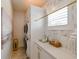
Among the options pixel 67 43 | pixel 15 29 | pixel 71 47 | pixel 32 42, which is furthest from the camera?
pixel 15 29

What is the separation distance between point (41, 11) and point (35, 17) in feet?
1.16

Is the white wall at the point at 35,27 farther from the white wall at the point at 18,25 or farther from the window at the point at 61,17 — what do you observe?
the white wall at the point at 18,25

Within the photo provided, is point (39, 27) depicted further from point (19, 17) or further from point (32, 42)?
point (19, 17)

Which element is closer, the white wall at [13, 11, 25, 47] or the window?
the window

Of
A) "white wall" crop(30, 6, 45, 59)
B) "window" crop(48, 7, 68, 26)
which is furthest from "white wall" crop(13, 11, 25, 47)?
"window" crop(48, 7, 68, 26)

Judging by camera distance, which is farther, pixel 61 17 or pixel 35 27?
pixel 35 27

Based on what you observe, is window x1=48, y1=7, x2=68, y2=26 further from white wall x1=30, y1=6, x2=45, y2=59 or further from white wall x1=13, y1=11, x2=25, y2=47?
white wall x1=13, y1=11, x2=25, y2=47

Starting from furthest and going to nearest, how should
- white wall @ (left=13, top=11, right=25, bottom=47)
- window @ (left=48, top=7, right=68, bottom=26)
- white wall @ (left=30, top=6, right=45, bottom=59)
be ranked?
white wall @ (left=13, top=11, right=25, bottom=47)
white wall @ (left=30, top=6, right=45, bottom=59)
window @ (left=48, top=7, right=68, bottom=26)

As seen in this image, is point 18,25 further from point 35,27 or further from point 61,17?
point 61,17

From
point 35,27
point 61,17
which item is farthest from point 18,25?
point 61,17

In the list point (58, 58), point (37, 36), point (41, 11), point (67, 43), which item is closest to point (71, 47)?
point (67, 43)

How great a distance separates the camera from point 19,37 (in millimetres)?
6527

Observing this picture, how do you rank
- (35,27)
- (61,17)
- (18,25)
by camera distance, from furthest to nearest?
(18,25)
(35,27)
(61,17)

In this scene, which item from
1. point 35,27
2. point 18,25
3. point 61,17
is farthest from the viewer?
point 18,25
